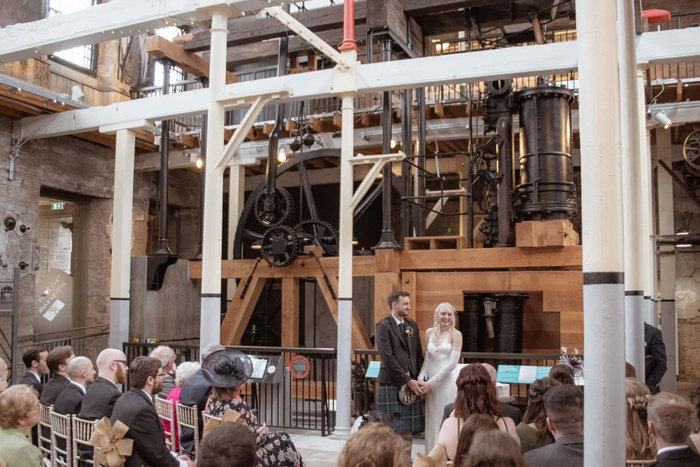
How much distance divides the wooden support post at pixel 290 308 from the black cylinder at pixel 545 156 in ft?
12.9

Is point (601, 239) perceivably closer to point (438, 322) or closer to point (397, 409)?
point (438, 322)

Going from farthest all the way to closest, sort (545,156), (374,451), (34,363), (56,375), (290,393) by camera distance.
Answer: (545,156) → (290,393) → (34,363) → (56,375) → (374,451)

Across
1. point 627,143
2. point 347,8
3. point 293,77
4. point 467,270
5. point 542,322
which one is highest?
point 347,8

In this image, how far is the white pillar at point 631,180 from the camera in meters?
5.36

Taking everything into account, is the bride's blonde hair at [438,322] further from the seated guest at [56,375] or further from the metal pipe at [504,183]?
the metal pipe at [504,183]

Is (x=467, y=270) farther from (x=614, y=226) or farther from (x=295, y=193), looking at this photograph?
(x=295, y=193)

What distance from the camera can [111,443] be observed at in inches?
156

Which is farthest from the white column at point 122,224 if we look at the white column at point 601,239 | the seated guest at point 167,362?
the white column at point 601,239

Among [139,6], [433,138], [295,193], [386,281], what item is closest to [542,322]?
[386,281]

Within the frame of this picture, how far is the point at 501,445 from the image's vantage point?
2.40 metres

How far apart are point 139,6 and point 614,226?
22.4ft

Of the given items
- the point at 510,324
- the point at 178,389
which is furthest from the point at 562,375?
the point at 510,324

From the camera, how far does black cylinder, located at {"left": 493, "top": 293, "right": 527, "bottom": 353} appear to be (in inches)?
408

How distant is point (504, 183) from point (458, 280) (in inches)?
65.5
